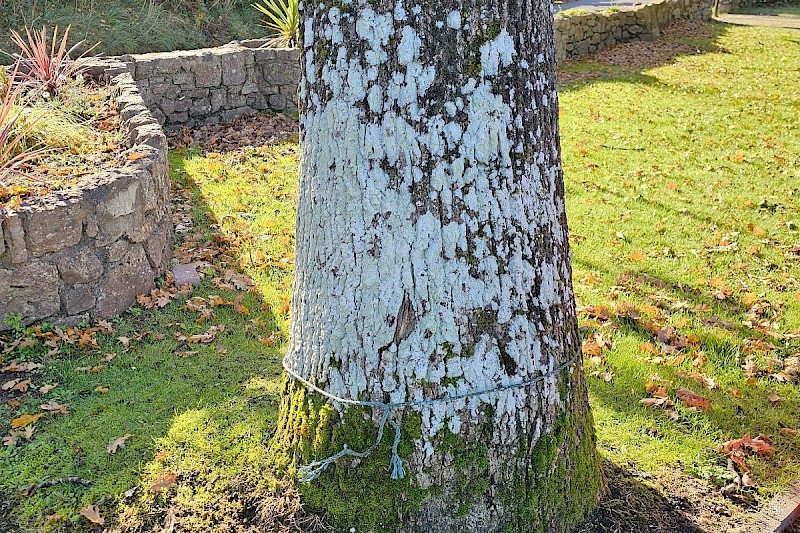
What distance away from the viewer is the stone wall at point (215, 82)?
27.6 ft

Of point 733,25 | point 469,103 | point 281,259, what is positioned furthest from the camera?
point 733,25

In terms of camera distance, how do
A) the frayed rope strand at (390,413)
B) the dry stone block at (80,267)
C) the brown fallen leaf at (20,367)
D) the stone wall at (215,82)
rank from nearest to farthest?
the frayed rope strand at (390,413) → the brown fallen leaf at (20,367) → the dry stone block at (80,267) → the stone wall at (215,82)

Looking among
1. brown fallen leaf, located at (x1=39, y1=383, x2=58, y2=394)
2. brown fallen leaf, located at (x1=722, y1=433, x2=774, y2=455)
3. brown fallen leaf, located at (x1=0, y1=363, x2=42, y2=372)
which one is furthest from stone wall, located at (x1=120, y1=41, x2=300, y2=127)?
brown fallen leaf, located at (x1=722, y1=433, x2=774, y2=455)

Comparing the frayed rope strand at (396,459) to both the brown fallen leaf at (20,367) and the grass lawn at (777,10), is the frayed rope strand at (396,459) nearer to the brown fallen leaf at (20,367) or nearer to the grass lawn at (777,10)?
the brown fallen leaf at (20,367)

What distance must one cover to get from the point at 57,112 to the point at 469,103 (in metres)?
4.43

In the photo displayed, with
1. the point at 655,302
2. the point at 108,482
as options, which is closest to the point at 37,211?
the point at 108,482

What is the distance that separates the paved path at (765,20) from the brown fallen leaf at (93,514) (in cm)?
1876

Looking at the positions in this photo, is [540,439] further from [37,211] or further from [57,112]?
[57,112]

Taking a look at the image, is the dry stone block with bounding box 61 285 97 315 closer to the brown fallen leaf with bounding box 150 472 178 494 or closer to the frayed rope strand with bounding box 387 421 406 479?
the brown fallen leaf with bounding box 150 472 178 494

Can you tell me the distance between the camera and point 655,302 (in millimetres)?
4688

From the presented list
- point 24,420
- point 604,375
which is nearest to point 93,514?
point 24,420

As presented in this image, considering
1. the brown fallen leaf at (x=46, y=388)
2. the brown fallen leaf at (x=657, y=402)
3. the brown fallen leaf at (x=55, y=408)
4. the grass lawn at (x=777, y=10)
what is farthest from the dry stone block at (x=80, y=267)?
the grass lawn at (x=777, y=10)

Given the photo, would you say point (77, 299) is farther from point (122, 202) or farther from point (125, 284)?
point (122, 202)

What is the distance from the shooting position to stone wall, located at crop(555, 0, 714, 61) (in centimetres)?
1285
